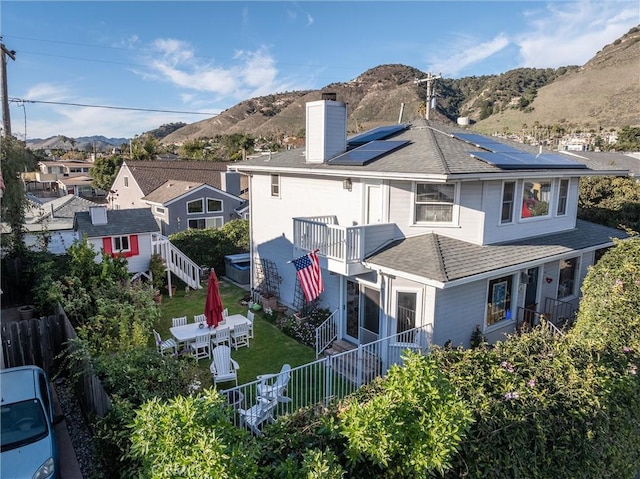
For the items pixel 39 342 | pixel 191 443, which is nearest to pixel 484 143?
pixel 191 443

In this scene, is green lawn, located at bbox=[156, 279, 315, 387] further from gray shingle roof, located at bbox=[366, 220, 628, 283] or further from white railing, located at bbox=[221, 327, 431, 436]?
gray shingle roof, located at bbox=[366, 220, 628, 283]

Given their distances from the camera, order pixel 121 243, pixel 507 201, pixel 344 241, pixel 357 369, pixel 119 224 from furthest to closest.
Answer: pixel 119 224, pixel 121 243, pixel 507 201, pixel 344 241, pixel 357 369

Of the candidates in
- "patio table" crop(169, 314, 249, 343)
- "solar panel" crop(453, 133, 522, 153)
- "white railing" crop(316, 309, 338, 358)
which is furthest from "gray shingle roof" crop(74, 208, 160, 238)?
"solar panel" crop(453, 133, 522, 153)

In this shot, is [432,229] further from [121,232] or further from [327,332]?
[121,232]

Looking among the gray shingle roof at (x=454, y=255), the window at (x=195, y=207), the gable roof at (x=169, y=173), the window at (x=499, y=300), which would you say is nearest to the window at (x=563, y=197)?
the gray shingle roof at (x=454, y=255)

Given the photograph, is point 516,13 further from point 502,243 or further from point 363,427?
point 363,427

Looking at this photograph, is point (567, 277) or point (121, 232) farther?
point (121, 232)
